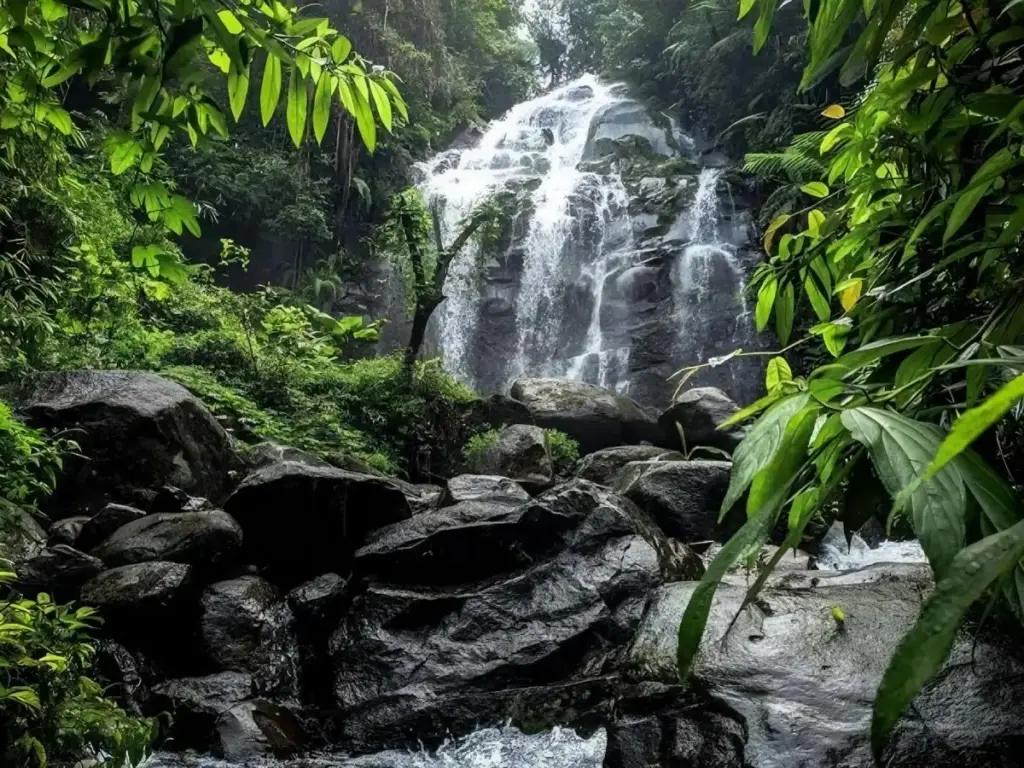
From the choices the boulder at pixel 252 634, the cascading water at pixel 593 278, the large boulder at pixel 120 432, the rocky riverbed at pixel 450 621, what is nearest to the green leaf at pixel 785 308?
the rocky riverbed at pixel 450 621

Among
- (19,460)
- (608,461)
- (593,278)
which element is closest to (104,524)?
(19,460)

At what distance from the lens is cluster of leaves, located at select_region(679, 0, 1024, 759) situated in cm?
52

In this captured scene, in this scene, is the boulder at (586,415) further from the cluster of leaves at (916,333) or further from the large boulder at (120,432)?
the cluster of leaves at (916,333)

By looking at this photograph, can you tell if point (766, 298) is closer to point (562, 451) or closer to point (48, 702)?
point (48, 702)

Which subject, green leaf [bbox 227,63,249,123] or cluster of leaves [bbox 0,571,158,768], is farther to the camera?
cluster of leaves [bbox 0,571,158,768]

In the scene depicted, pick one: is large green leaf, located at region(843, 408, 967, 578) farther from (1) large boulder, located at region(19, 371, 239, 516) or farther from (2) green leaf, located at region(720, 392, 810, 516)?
(1) large boulder, located at region(19, 371, 239, 516)

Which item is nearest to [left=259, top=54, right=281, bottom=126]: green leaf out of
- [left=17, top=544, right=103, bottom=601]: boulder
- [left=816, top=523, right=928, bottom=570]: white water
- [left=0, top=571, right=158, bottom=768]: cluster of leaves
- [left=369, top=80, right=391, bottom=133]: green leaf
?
[left=369, top=80, right=391, bottom=133]: green leaf

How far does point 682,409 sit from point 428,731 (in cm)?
702

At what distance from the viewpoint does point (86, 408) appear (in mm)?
6461

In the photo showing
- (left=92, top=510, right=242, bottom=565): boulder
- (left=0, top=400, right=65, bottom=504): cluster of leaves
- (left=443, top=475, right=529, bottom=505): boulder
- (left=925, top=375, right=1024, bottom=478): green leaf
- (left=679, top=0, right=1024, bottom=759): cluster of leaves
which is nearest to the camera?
(left=925, top=375, right=1024, bottom=478): green leaf

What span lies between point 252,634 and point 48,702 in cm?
279

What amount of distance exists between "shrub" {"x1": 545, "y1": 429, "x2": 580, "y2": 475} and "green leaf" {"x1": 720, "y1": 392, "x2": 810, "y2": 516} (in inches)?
353

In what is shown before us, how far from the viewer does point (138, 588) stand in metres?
4.70

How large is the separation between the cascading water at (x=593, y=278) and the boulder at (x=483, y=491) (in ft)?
26.1
